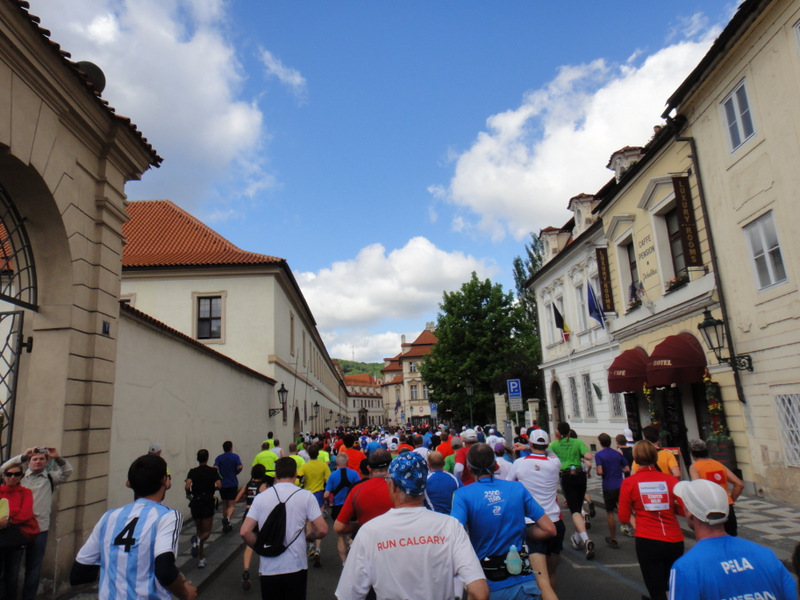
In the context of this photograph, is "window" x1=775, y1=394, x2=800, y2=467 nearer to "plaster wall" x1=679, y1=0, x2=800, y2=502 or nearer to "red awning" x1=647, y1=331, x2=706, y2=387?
"plaster wall" x1=679, y1=0, x2=800, y2=502

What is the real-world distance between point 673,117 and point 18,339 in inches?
575

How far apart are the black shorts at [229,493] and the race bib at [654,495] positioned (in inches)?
328

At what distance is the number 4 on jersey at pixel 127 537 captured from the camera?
320 centimetres

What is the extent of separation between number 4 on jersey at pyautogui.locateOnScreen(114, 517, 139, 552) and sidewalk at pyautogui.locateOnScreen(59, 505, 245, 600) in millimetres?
4525

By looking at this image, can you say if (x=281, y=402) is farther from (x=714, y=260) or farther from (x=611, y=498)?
(x=714, y=260)

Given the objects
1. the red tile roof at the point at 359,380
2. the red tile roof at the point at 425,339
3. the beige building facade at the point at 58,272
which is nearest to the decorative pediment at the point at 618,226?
the beige building facade at the point at 58,272

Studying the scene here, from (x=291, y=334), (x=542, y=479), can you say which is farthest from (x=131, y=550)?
(x=291, y=334)

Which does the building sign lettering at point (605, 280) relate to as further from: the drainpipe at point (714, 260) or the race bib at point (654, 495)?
the race bib at point (654, 495)

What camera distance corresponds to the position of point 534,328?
44.8 m

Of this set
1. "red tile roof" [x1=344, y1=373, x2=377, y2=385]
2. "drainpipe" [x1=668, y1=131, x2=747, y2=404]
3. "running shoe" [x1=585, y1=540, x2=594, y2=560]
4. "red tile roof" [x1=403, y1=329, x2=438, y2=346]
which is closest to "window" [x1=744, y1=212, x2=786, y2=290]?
"drainpipe" [x1=668, y1=131, x2=747, y2=404]

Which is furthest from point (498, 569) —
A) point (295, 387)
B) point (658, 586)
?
point (295, 387)

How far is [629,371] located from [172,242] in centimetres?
2036

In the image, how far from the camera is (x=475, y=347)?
132 ft

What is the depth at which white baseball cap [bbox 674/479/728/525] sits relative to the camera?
2.64 m
